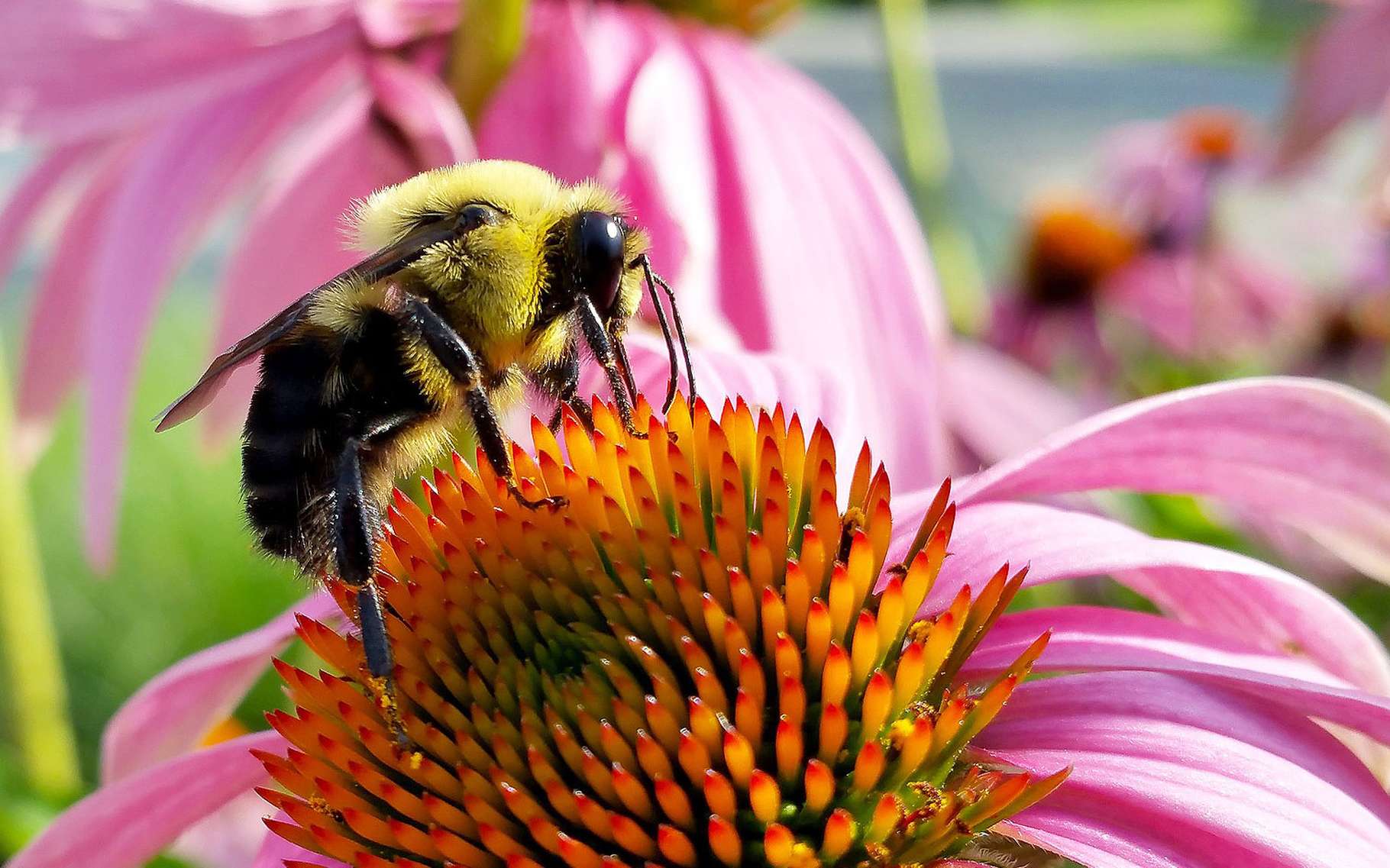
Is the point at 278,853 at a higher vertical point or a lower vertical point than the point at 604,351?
lower

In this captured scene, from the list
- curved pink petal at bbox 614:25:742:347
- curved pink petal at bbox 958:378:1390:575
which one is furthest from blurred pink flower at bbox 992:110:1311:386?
curved pink petal at bbox 958:378:1390:575

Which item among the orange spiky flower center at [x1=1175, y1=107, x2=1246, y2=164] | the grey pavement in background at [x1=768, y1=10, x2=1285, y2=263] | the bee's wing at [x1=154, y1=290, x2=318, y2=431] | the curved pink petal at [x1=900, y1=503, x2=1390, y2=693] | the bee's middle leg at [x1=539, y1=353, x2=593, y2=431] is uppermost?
the grey pavement in background at [x1=768, y1=10, x2=1285, y2=263]

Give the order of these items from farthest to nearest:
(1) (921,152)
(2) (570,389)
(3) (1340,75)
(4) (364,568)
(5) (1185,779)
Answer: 1. (1) (921,152)
2. (3) (1340,75)
3. (2) (570,389)
4. (4) (364,568)
5. (5) (1185,779)

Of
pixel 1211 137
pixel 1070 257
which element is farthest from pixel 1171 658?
pixel 1211 137

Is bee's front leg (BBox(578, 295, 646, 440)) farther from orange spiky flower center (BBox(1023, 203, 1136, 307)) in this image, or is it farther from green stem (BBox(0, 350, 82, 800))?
orange spiky flower center (BBox(1023, 203, 1136, 307))

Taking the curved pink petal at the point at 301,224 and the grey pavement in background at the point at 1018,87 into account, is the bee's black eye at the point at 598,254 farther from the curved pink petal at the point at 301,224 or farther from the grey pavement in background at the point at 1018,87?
the grey pavement in background at the point at 1018,87

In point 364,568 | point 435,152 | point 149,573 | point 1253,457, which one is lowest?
point 364,568

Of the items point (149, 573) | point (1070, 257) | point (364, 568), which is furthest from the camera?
point (149, 573)

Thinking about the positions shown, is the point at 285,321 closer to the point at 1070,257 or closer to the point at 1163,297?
the point at 1163,297
